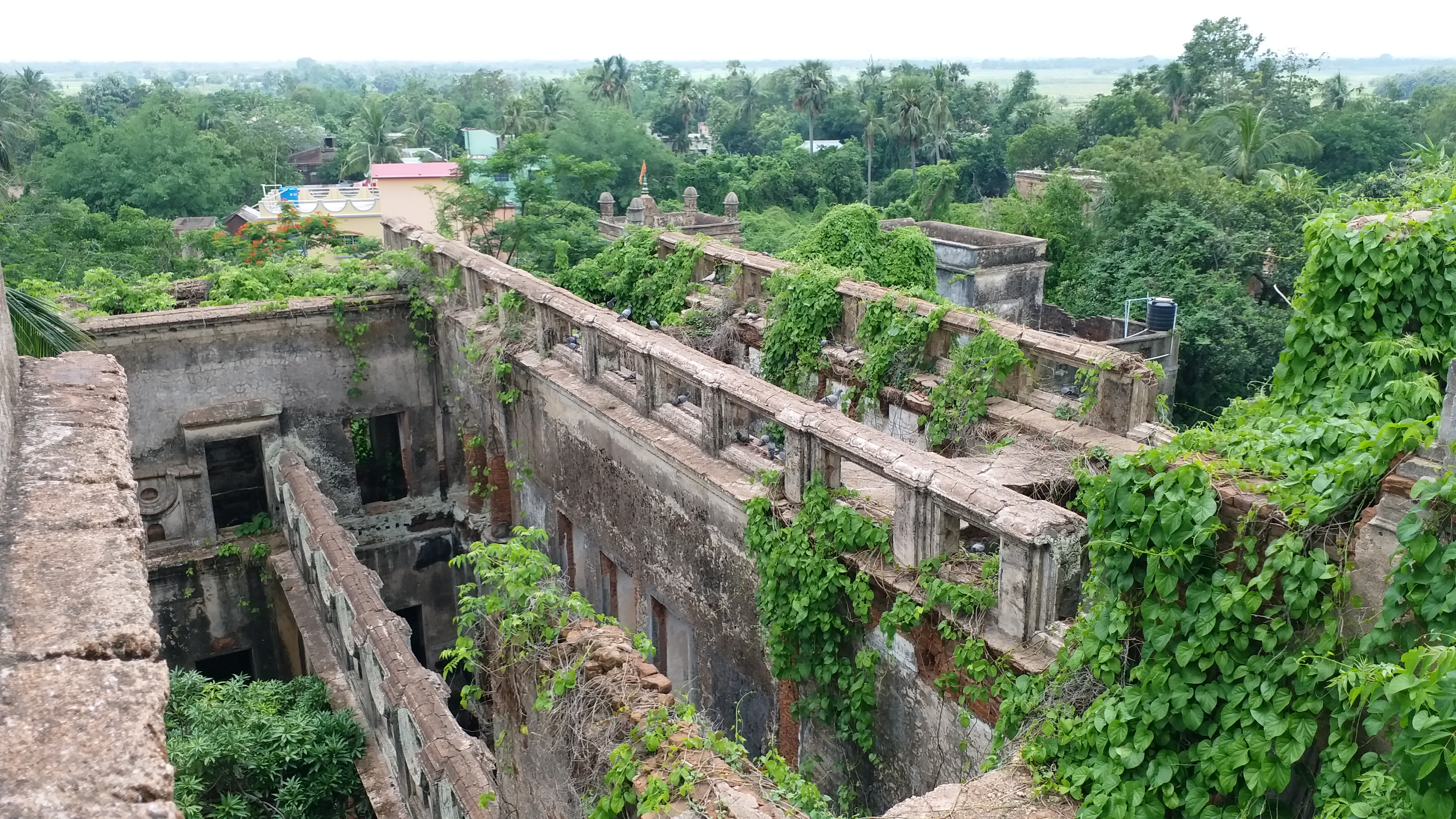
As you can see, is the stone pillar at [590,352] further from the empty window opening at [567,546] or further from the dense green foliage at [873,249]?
the dense green foliage at [873,249]

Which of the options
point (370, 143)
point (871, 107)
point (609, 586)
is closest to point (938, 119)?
point (871, 107)

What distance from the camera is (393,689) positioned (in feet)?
26.4

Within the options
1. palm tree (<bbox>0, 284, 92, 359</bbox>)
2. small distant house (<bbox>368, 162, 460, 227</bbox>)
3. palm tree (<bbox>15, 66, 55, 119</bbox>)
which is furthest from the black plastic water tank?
palm tree (<bbox>15, 66, 55, 119</bbox>)

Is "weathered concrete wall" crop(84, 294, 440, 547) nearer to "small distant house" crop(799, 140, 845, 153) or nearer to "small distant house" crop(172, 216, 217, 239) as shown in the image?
"small distant house" crop(172, 216, 217, 239)

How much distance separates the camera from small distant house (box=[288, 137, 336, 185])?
69750 millimetres

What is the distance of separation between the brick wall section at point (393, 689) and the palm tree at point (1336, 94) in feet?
193

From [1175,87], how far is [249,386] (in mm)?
52194

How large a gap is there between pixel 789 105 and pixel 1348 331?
291 ft

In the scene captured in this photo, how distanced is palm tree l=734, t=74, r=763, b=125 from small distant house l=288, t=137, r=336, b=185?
100ft

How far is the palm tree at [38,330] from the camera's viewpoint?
245 inches

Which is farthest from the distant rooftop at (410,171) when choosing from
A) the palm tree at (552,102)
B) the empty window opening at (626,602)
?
the empty window opening at (626,602)

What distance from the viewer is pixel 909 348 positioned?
997cm

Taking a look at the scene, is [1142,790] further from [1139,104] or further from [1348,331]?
[1139,104]

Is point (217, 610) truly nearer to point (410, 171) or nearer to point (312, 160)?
point (410, 171)
